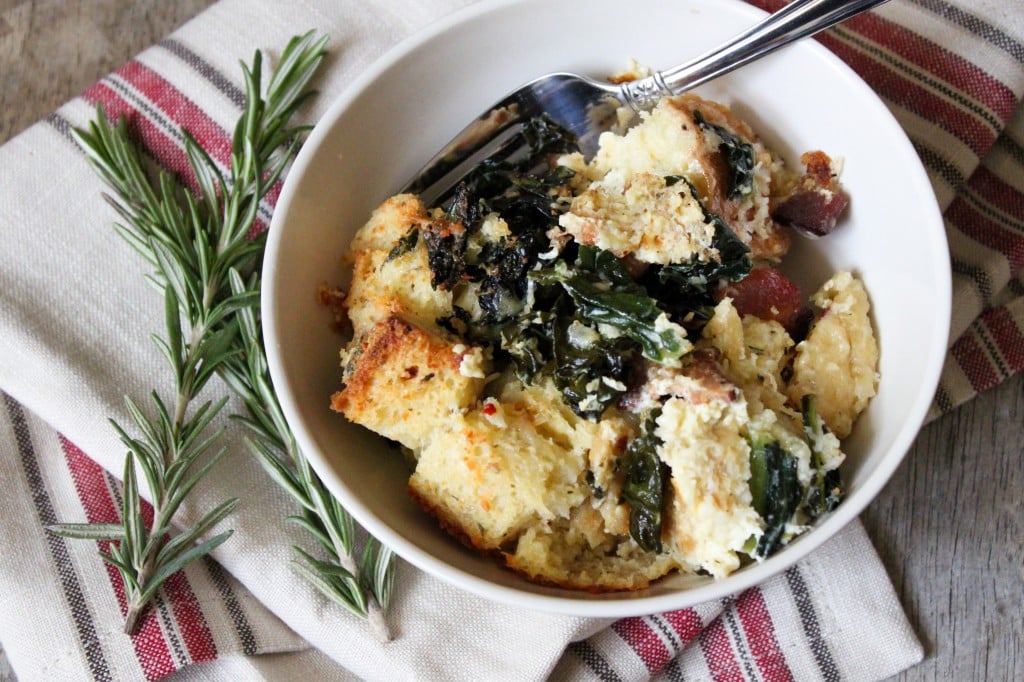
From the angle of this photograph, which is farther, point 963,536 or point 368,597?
point 963,536

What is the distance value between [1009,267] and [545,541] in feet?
6.40

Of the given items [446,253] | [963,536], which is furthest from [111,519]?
[963,536]

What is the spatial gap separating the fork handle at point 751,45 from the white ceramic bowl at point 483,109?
70 millimetres

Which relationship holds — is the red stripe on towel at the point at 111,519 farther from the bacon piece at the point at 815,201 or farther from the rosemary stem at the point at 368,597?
the bacon piece at the point at 815,201

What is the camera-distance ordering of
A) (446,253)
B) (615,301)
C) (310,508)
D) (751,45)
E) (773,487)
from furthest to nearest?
(310,508) → (751,45) → (446,253) → (615,301) → (773,487)

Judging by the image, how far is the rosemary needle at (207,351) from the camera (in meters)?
2.74

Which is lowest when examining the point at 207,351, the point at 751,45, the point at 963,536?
the point at 963,536

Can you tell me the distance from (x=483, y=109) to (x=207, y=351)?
46.3 inches

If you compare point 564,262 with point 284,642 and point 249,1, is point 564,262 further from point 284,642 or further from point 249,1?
point 249,1

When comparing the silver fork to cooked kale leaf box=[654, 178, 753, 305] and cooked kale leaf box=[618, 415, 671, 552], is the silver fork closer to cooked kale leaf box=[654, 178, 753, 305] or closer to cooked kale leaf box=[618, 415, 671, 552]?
cooked kale leaf box=[654, 178, 753, 305]

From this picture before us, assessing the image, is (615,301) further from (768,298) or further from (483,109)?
(483,109)

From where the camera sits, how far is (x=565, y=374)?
90.6 inches

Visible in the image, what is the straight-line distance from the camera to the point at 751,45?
2.57m

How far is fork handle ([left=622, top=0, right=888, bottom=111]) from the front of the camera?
2.49m
